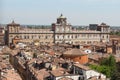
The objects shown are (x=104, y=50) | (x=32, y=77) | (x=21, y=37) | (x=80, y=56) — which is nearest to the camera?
(x=32, y=77)

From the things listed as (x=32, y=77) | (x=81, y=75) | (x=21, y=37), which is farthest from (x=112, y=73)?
(x=21, y=37)

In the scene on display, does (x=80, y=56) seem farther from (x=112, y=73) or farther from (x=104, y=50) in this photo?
(x=104, y=50)

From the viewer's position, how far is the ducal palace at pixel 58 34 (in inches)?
2490

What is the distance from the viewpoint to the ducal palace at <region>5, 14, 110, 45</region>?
63250 millimetres

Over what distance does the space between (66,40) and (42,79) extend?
149 ft

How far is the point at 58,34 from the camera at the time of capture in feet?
214

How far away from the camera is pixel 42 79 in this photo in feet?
68.2

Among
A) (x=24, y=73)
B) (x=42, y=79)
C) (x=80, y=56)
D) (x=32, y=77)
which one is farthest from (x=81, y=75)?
(x=80, y=56)

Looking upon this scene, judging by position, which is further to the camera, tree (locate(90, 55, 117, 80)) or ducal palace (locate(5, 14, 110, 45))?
ducal palace (locate(5, 14, 110, 45))

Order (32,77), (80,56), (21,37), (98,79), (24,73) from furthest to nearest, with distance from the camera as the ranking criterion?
(21,37)
(80,56)
(24,73)
(32,77)
(98,79)

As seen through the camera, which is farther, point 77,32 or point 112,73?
point 77,32

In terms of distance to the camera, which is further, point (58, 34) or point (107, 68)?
point (58, 34)

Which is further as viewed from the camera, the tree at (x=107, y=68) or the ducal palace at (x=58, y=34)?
the ducal palace at (x=58, y=34)

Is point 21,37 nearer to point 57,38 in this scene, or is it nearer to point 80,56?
point 57,38
